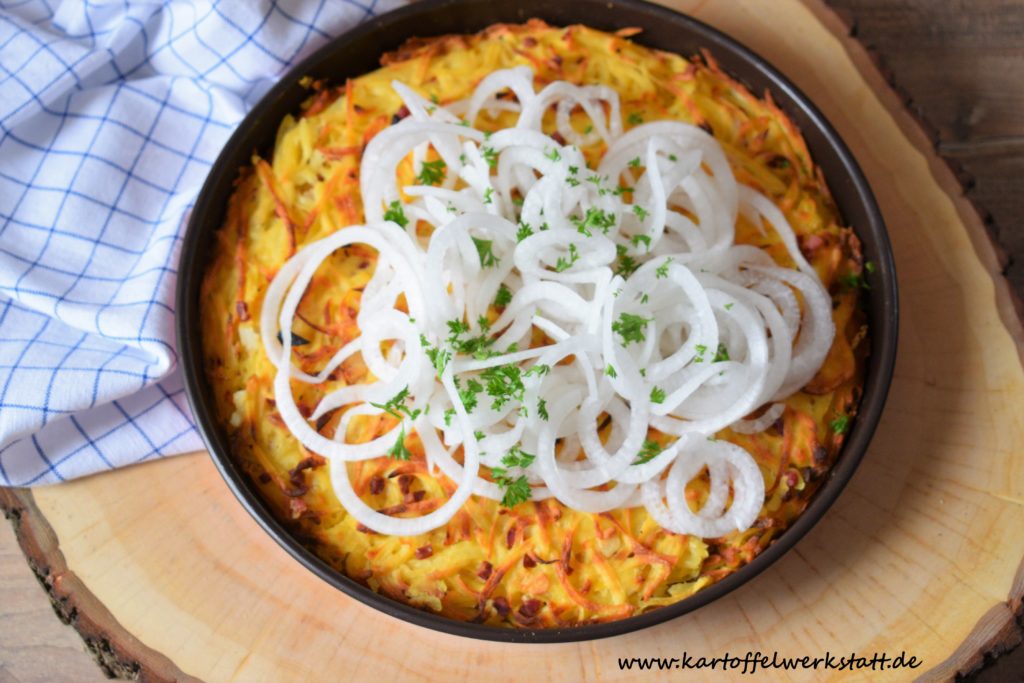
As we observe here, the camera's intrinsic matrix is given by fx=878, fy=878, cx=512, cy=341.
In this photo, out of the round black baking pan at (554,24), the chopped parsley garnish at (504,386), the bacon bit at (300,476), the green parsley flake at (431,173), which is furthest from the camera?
the green parsley flake at (431,173)

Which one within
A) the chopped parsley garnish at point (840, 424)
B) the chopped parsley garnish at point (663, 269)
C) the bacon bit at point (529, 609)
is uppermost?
the chopped parsley garnish at point (663, 269)

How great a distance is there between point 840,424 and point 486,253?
1524 mm

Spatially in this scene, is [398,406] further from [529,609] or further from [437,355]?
[529,609]

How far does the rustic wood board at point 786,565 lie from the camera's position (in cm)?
348

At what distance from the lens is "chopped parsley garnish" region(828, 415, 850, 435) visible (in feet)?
11.2

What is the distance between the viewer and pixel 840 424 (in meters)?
3.41

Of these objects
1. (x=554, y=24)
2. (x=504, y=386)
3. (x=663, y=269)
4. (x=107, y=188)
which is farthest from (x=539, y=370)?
(x=107, y=188)

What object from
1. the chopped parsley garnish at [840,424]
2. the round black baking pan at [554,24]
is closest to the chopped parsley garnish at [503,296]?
the round black baking pan at [554,24]

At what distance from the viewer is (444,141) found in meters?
3.46

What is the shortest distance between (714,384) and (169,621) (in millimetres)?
2349

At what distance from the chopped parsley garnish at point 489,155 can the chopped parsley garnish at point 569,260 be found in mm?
474

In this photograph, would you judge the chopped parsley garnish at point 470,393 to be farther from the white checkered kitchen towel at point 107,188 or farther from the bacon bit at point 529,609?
the white checkered kitchen towel at point 107,188

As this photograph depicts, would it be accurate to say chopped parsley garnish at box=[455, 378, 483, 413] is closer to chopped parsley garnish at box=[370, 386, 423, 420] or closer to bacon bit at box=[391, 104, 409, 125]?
chopped parsley garnish at box=[370, 386, 423, 420]

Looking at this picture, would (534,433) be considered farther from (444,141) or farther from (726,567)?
(444,141)
